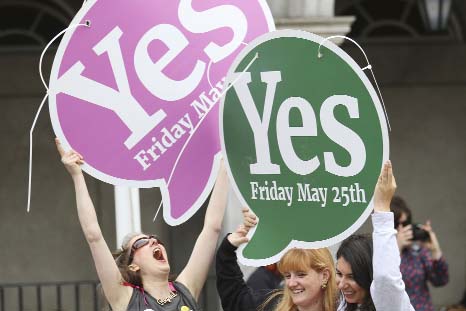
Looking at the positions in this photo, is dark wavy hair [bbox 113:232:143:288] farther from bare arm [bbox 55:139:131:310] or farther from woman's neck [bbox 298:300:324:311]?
woman's neck [bbox 298:300:324:311]

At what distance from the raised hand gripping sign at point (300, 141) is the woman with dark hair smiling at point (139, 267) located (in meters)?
0.26

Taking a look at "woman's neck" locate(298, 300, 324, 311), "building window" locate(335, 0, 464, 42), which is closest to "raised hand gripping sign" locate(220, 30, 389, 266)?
"woman's neck" locate(298, 300, 324, 311)

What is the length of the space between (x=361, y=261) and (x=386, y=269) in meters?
0.33

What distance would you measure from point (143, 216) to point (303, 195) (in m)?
7.80

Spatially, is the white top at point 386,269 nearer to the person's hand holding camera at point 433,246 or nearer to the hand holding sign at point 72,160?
the hand holding sign at point 72,160

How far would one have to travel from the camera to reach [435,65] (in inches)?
499

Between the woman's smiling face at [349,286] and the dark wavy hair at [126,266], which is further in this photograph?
the dark wavy hair at [126,266]

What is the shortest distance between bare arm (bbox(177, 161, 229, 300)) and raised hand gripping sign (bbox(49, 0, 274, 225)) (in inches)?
4.1

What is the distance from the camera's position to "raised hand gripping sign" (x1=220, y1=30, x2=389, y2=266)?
179 inches

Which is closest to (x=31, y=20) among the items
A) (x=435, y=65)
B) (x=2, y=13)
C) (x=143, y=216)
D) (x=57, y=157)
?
(x=2, y=13)

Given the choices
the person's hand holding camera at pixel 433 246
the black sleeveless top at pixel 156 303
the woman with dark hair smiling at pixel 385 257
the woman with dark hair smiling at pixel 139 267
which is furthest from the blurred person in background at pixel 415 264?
the woman with dark hair smiling at pixel 385 257

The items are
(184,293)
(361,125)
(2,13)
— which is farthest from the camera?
(2,13)

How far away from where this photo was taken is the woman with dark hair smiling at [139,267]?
4.83m

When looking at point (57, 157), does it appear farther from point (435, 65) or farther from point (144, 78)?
point (144, 78)
